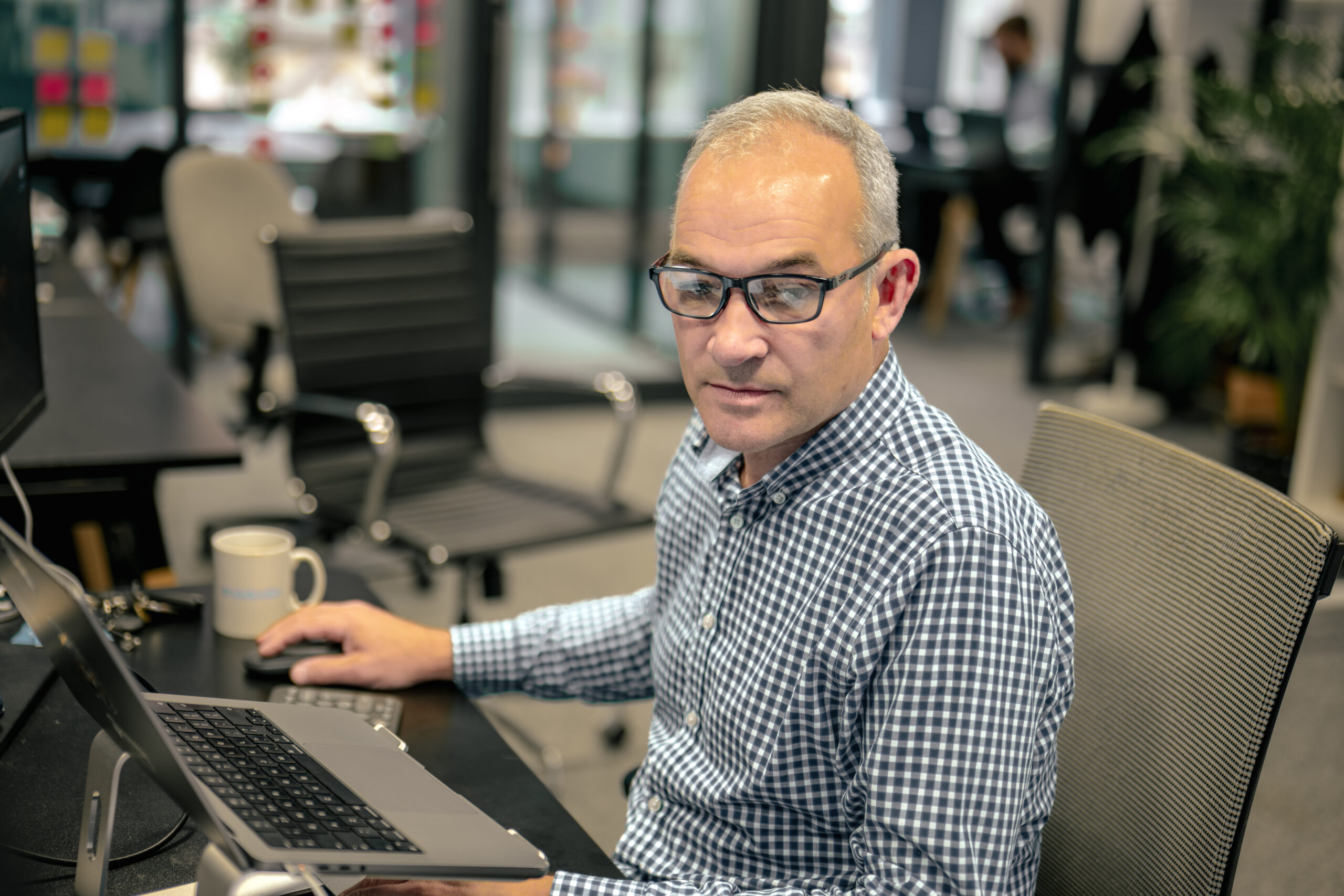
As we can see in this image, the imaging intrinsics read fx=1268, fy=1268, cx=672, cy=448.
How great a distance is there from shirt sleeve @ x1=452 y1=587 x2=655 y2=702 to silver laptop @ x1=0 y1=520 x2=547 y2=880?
0.27m

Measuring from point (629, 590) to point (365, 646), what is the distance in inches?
78.9

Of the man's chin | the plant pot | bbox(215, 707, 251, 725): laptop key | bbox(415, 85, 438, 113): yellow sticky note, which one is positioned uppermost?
bbox(415, 85, 438, 113): yellow sticky note

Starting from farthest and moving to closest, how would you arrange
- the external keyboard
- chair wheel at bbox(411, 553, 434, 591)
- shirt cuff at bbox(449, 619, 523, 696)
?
chair wheel at bbox(411, 553, 434, 591) < shirt cuff at bbox(449, 619, 523, 696) < the external keyboard

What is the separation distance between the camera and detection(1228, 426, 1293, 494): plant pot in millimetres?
3934

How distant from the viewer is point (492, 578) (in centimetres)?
237

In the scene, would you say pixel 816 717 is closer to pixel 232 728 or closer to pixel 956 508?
Result: pixel 956 508

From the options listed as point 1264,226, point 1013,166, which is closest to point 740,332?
point 1264,226

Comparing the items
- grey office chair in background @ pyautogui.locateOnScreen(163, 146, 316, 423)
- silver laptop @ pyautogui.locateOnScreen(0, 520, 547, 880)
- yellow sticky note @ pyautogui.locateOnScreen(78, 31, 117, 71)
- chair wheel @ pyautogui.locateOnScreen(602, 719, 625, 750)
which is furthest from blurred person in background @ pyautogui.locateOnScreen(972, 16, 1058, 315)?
silver laptop @ pyautogui.locateOnScreen(0, 520, 547, 880)

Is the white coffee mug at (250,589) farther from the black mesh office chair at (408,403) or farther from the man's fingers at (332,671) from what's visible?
the black mesh office chair at (408,403)

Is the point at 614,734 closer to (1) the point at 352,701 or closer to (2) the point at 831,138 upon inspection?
(1) the point at 352,701

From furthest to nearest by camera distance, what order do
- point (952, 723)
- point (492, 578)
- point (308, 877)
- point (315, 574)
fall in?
1. point (492, 578)
2. point (315, 574)
3. point (952, 723)
4. point (308, 877)

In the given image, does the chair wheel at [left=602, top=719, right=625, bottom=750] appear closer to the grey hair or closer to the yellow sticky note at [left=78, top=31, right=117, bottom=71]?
the grey hair

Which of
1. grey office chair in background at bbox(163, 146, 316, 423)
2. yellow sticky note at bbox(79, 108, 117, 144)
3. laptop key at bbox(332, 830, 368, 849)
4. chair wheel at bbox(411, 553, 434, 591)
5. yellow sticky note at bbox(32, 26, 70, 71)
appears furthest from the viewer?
yellow sticky note at bbox(79, 108, 117, 144)

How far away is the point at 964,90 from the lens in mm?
9391
